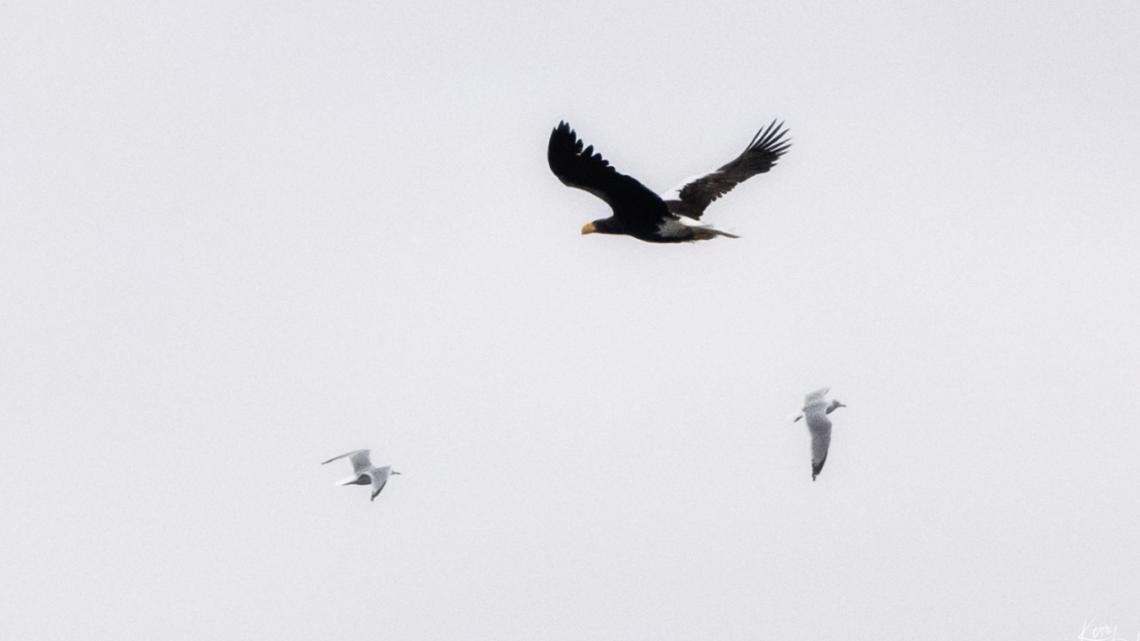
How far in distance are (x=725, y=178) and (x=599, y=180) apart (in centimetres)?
581

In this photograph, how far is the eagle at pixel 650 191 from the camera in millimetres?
34812

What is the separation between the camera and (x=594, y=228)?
37438mm

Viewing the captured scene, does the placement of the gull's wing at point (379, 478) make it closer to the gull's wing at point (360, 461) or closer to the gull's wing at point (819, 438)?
the gull's wing at point (360, 461)

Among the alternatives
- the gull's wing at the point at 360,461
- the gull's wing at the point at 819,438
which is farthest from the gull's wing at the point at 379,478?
the gull's wing at the point at 819,438

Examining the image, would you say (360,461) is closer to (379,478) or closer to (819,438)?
(379,478)

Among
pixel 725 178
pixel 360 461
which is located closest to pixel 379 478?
pixel 360 461

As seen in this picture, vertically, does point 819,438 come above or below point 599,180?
below

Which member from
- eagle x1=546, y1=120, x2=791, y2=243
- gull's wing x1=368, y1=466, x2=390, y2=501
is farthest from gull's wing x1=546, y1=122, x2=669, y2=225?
gull's wing x1=368, y1=466, x2=390, y2=501

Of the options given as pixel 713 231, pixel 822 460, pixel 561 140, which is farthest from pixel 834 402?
pixel 561 140

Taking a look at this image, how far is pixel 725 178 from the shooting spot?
134 feet

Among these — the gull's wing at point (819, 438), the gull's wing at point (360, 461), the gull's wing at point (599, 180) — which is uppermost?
the gull's wing at point (360, 461)

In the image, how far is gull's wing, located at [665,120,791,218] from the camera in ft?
130

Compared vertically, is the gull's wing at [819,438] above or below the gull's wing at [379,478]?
below

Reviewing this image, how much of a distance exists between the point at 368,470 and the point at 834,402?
39.0 feet
